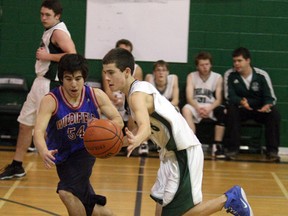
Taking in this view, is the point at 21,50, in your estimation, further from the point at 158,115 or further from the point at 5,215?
the point at 158,115

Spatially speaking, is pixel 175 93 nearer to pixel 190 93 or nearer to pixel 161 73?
pixel 190 93

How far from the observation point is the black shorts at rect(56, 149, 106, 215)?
4836 millimetres

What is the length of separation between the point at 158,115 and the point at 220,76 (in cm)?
494

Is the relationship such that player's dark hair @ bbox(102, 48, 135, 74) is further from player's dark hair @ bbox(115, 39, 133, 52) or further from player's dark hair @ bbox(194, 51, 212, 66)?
player's dark hair @ bbox(194, 51, 212, 66)

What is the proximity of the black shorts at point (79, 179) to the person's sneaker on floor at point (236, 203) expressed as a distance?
0.89m

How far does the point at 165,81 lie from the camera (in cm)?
913

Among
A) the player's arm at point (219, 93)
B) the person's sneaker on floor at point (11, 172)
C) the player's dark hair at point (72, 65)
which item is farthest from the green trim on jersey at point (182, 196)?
the player's arm at point (219, 93)

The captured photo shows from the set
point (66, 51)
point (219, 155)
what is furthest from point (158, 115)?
point (219, 155)

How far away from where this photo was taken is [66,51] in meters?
6.81

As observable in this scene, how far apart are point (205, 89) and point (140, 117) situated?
523 cm

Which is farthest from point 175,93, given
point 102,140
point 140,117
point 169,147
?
point 140,117

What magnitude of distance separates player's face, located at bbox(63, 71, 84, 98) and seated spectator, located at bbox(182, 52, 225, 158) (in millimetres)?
4230

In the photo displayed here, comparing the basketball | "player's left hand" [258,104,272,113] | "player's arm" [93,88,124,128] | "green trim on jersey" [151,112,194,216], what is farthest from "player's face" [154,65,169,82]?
the basketball

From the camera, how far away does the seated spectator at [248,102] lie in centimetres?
890
